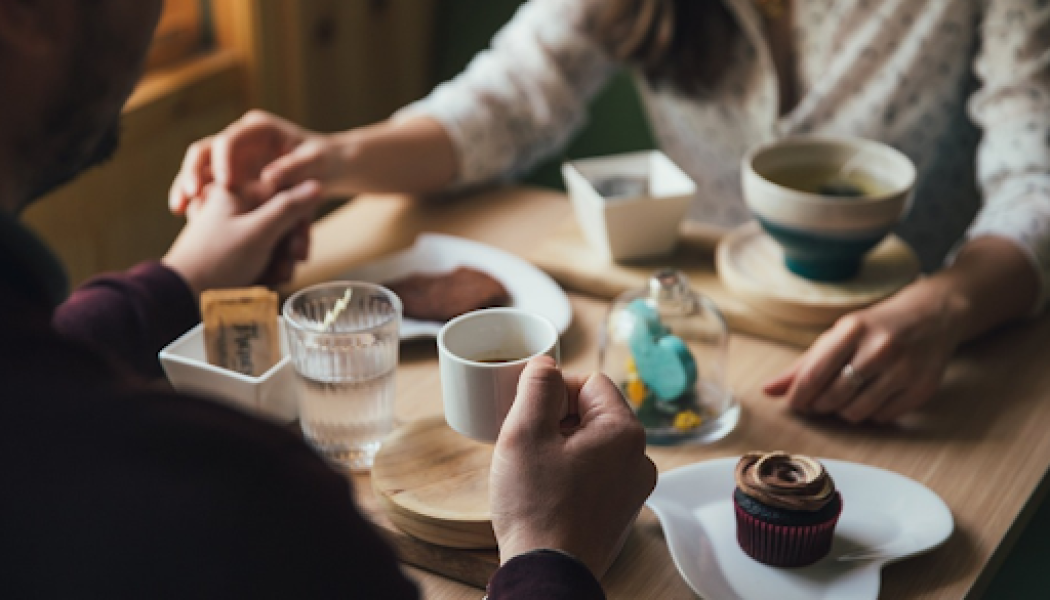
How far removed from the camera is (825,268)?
4.27 ft

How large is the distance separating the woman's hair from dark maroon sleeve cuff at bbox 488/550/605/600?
1.02 meters

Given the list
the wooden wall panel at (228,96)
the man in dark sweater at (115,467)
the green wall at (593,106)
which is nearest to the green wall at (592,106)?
the green wall at (593,106)

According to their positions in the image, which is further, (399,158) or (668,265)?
(399,158)

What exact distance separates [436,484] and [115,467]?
43 cm

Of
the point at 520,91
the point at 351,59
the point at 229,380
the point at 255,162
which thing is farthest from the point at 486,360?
the point at 351,59

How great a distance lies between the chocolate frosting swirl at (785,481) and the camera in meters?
0.91

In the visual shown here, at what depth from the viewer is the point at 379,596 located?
65cm

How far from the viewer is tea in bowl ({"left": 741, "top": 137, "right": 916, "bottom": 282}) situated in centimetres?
124

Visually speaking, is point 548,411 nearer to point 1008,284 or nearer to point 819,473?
point 819,473

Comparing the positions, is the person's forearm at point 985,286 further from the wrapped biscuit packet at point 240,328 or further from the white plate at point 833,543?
the wrapped biscuit packet at point 240,328

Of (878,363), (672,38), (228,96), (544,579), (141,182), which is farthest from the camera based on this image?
(228,96)

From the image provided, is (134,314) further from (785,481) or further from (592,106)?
(592,106)

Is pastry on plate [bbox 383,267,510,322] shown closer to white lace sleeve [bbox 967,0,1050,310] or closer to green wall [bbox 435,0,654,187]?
white lace sleeve [bbox 967,0,1050,310]

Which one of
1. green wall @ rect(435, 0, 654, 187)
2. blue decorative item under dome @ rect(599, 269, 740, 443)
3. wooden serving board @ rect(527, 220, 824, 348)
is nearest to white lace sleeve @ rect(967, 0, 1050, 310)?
wooden serving board @ rect(527, 220, 824, 348)
